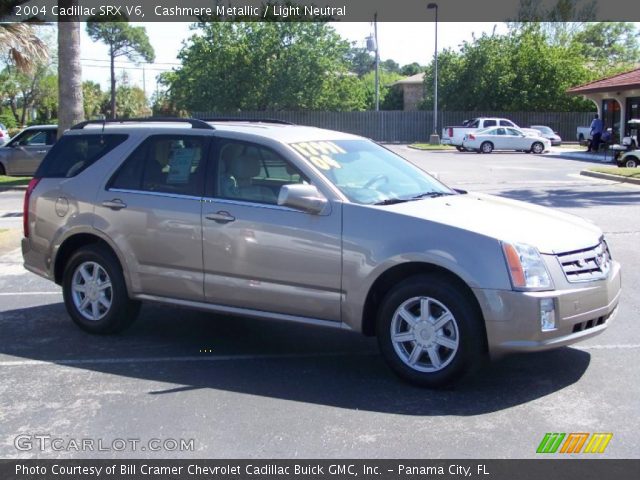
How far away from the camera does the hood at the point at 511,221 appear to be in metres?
5.13

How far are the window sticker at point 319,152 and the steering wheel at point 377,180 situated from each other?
27 cm

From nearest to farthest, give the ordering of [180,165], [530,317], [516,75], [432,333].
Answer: [530,317]
[432,333]
[180,165]
[516,75]

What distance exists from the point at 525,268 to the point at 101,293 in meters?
3.64


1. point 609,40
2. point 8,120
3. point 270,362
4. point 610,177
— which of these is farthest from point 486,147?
point 609,40

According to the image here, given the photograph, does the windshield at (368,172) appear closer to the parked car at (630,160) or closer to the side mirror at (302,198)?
the side mirror at (302,198)

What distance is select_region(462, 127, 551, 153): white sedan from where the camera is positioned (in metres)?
38.8

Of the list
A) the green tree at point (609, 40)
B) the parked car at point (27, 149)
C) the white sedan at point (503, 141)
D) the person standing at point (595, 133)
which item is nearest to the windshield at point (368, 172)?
the parked car at point (27, 149)

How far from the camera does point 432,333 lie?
5227 millimetres

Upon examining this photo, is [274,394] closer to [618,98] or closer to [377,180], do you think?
[377,180]

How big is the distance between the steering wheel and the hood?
39 cm

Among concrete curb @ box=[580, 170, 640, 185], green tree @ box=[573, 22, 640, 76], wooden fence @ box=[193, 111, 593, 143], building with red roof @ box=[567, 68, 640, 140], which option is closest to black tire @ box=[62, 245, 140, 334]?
concrete curb @ box=[580, 170, 640, 185]

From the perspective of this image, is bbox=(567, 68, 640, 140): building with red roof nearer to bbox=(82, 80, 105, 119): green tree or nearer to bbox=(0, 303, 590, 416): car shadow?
bbox=(0, 303, 590, 416): car shadow
